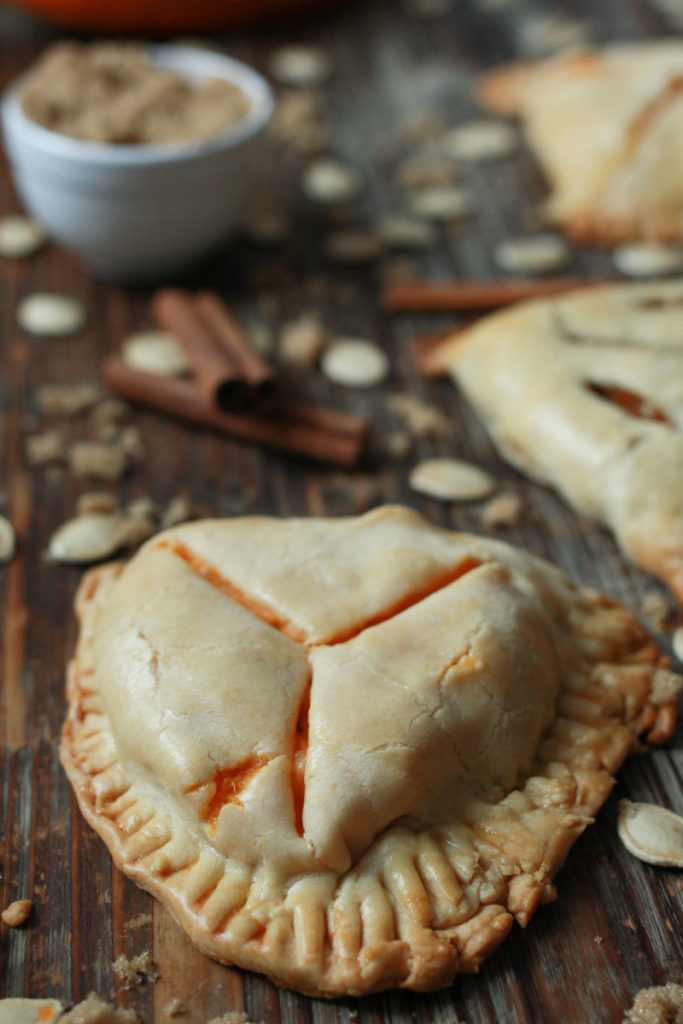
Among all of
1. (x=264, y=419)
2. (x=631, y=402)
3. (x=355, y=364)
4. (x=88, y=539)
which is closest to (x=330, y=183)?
(x=355, y=364)

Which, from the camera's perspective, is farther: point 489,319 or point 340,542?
point 489,319

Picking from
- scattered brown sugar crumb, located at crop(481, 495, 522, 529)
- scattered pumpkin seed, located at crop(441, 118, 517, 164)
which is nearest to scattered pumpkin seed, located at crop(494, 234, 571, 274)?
scattered pumpkin seed, located at crop(441, 118, 517, 164)

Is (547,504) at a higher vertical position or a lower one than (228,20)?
lower

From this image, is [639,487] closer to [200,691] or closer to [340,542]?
[340,542]

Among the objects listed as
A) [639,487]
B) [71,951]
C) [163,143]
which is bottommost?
[71,951]

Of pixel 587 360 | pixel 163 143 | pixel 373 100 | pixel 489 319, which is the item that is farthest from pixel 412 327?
pixel 373 100

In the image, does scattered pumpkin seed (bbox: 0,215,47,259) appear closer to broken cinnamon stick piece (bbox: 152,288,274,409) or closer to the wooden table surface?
the wooden table surface

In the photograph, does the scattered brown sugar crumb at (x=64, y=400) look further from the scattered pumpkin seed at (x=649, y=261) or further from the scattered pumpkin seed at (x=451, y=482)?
the scattered pumpkin seed at (x=649, y=261)
